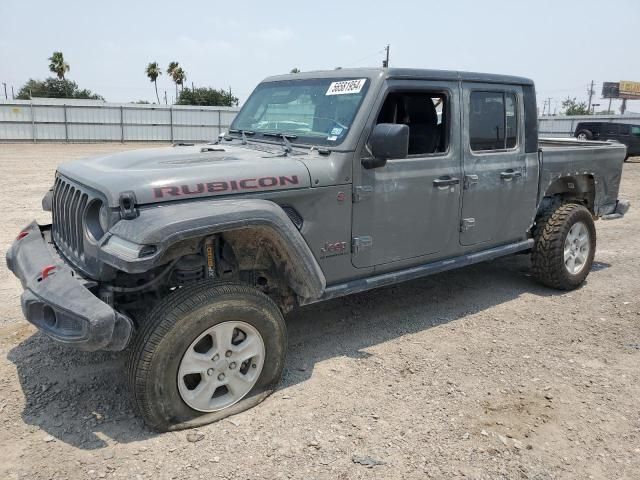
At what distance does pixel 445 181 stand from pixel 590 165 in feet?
7.76

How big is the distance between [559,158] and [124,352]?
4295 mm

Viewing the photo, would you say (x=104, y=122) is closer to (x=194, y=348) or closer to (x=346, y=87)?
(x=346, y=87)

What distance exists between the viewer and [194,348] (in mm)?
3137

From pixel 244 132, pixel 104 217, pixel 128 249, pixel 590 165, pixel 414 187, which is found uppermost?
pixel 244 132

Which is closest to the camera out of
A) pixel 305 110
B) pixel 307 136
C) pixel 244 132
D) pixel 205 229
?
pixel 205 229

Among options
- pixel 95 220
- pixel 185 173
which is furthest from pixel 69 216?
pixel 185 173

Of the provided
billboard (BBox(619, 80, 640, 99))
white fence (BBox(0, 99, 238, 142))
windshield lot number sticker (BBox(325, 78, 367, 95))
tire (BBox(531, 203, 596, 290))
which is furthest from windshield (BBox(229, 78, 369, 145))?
billboard (BBox(619, 80, 640, 99))

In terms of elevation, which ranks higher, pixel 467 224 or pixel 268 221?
pixel 268 221

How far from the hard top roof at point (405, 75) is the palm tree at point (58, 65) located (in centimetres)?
5364

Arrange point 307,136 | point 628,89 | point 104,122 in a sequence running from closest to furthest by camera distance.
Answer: point 307,136
point 104,122
point 628,89

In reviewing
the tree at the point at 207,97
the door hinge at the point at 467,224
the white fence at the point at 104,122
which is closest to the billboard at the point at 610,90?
the tree at the point at 207,97

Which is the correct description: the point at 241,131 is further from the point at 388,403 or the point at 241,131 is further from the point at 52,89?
the point at 52,89

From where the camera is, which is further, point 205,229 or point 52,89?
point 52,89

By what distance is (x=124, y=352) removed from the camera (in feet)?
12.9
